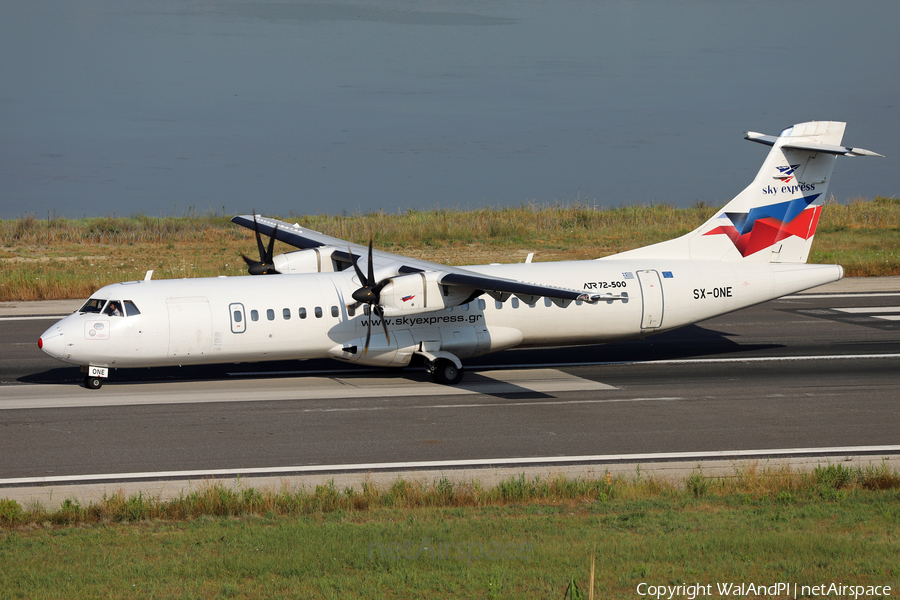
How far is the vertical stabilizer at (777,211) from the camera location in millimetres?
25000

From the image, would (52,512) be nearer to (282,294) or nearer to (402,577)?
(402,577)

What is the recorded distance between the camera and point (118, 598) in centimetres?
915

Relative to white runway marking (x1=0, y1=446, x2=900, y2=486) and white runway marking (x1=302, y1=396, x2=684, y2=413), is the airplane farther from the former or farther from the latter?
white runway marking (x1=0, y1=446, x2=900, y2=486)

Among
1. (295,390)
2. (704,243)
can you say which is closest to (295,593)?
(295,390)

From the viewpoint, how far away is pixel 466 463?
52.0ft

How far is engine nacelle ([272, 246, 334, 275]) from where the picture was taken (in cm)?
2562

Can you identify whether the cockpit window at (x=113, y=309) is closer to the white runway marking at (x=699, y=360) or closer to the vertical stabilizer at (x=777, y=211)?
the white runway marking at (x=699, y=360)

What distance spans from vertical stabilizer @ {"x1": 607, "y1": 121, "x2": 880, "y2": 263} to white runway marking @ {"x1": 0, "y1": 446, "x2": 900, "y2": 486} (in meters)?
9.52

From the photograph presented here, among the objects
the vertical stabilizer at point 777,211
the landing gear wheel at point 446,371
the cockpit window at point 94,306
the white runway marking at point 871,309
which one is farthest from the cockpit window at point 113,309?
the white runway marking at point 871,309

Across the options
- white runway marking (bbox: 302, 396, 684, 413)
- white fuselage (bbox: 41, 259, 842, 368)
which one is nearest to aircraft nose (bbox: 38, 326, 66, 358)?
white fuselage (bbox: 41, 259, 842, 368)

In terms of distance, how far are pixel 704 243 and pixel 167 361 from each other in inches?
602

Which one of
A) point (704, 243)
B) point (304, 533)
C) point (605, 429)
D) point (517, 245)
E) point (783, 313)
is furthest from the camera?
point (517, 245)

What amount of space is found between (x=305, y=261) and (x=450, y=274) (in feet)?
22.9

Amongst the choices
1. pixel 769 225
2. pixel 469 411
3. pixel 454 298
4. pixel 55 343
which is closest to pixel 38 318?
pixel 55 343
